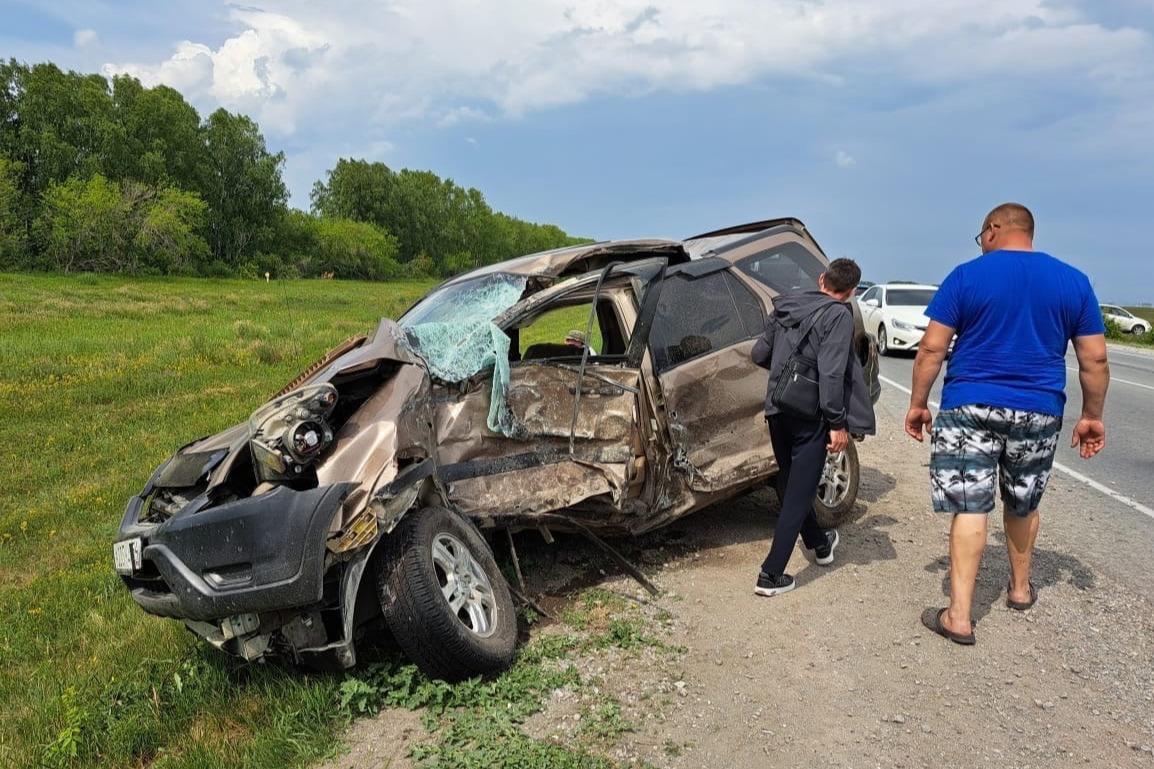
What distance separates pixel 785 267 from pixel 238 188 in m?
74.7

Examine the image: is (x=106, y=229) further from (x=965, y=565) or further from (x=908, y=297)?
(x=965, y=565)

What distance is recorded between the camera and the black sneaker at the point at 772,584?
14.6 feet

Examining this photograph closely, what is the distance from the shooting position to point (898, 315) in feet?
56.8

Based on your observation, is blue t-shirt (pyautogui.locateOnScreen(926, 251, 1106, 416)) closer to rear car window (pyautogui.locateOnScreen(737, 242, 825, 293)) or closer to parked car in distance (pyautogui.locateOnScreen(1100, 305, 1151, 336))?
rear car window (pyautogui.locateOnScreen(737, 242, 825, 293))

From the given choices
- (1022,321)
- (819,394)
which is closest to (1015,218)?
(1022,321)

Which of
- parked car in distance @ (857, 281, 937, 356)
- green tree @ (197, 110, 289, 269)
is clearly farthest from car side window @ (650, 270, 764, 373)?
green tree @ (197, 110, 289, 269)

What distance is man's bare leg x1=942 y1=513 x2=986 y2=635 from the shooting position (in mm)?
3812

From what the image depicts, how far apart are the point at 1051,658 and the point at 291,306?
118 ft

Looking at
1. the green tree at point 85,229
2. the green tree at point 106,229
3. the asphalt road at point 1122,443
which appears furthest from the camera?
the green tree at point 106,229

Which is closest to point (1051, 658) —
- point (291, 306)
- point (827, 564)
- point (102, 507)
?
point (827, 564)

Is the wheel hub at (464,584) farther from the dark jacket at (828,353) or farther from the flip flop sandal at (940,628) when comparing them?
the flip flop sandal at (940,628)

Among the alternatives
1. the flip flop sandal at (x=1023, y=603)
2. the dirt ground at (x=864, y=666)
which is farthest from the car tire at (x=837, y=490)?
the flip flop sandal at (x=1023, y=603)

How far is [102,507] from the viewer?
22.9ft

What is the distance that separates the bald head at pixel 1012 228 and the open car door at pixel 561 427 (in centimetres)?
181
